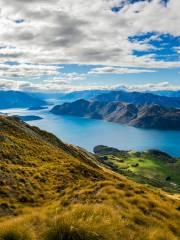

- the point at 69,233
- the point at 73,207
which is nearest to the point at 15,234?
the point at 69,233

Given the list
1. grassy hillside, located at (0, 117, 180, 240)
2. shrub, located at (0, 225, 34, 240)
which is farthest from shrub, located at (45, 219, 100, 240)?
shrub, located at (0, 225, 34, 240)

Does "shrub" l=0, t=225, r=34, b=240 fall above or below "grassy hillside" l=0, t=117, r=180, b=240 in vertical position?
above

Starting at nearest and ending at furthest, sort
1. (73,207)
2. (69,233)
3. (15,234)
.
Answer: (69,233) → (15,234) → (73,207)

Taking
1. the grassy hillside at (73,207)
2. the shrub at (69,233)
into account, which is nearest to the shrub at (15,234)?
the grassy hillside at (73,207)

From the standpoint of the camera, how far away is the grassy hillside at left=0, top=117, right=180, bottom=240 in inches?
368

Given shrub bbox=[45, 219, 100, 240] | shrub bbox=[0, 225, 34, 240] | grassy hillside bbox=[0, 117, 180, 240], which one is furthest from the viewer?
grassy hillside bbox=[0, 117, 180, 240]

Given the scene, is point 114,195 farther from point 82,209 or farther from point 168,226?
point 82,209

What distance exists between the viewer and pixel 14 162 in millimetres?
33594

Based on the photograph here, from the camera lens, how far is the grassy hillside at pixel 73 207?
9359 millimetres

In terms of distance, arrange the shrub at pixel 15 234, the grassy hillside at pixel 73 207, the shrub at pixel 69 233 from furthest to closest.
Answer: the grassy hillside at pixel 73 207 < the shrub at pixel 15 234 < the shrub at pixel 69 233

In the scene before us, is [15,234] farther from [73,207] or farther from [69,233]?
[73,207]

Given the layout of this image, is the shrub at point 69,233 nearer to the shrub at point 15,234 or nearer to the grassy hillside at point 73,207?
the grassy hillside at point 73,207

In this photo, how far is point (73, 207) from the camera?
15000 mm

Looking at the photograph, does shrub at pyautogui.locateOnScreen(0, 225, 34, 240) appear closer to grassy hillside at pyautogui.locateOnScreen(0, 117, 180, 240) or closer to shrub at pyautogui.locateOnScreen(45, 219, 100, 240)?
grassy hillside at pyautogui.locateOnScreen(0, 117, 180, 240)
